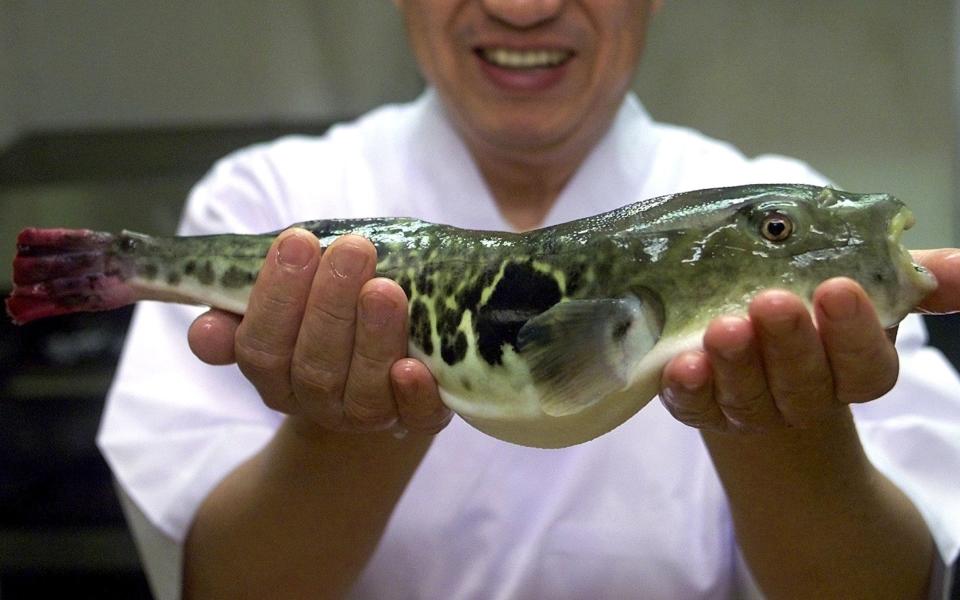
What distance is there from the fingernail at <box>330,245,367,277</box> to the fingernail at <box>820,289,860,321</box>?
234mm

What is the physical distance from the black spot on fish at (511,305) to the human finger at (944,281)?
0.60 feet

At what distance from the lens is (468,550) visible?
883 mm

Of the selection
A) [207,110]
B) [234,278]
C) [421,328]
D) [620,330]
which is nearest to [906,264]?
[620,330]

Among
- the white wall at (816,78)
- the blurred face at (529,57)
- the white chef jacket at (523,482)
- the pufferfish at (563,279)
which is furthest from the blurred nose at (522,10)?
the white wall at (816,78)

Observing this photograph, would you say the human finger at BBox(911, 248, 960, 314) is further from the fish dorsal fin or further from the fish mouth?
the fish dorsal fin

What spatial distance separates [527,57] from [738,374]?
0.45m

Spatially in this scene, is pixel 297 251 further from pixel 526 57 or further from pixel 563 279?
pixel 526 57

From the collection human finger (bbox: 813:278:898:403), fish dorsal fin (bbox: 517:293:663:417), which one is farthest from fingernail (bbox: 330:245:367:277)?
human finger (bbox: 813:278:898:403)

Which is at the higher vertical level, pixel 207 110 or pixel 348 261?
pixel 348 261

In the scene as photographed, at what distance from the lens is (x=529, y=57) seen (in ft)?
2.83

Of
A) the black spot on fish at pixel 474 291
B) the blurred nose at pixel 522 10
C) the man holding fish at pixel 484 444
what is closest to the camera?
the black spot on fish at pixel 474 291

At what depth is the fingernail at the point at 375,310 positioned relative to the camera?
55cm

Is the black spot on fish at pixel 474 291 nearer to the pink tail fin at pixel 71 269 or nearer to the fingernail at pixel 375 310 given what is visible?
the fingernail at pixel 375 310

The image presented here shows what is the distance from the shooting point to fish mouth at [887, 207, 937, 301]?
0.49 meters
